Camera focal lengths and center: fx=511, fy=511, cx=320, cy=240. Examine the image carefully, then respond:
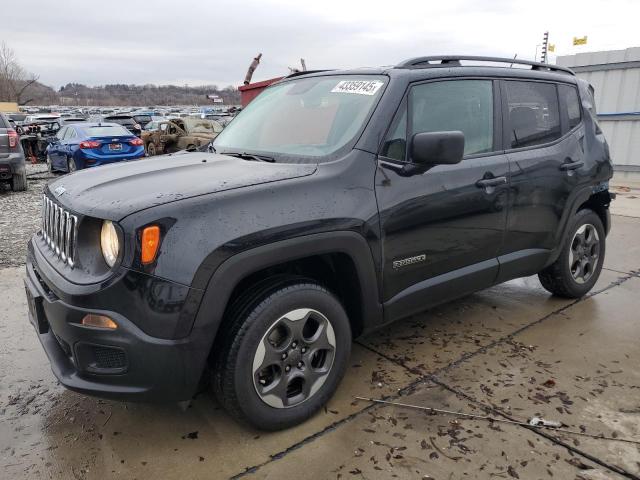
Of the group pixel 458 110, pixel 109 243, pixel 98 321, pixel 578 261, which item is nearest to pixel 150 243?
pixel 109 243

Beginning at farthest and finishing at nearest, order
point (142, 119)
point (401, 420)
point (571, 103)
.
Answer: point (142, 119), point (571, 103), point (401, 420)

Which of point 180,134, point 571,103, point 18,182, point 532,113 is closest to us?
point 532,113

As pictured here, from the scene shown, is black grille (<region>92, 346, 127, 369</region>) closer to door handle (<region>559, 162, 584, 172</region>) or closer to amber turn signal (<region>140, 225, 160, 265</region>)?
amber turn signal (<region>140, 225, 160, 265</region>)

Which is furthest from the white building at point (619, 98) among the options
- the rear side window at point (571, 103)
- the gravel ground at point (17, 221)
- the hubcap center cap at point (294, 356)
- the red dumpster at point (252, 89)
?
the gravel ground at point (17, 221)

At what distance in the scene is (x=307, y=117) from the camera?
10.5 ft

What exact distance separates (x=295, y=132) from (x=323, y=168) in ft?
1.99

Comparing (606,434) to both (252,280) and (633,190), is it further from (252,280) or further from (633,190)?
(633,190)

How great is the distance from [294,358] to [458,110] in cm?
187

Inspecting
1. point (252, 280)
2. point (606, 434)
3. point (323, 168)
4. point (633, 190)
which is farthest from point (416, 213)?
point (633, 190)

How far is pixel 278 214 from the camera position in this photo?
7.82ft

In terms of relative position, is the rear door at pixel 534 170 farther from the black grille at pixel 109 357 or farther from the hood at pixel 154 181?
the black grille at pixel 109 357

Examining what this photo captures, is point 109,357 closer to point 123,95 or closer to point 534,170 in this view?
point 534,170

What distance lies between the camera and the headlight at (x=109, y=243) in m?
2.19

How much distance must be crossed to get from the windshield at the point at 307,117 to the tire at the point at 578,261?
6.96 ft
